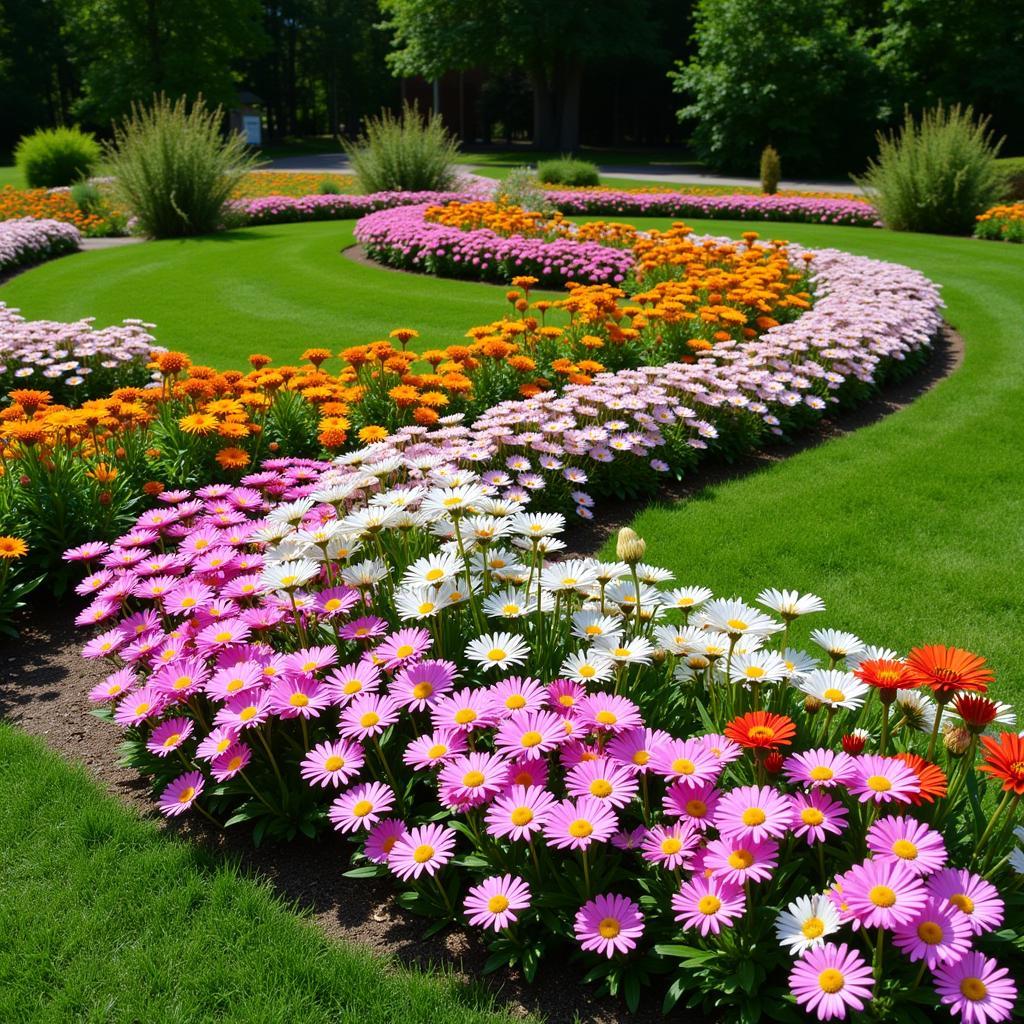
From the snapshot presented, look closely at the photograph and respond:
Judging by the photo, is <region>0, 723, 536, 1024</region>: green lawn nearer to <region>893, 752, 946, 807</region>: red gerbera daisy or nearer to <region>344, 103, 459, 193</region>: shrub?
<region>893, 752, 946, 807</region>: red gerbera daisy

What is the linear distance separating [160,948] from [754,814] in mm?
1500

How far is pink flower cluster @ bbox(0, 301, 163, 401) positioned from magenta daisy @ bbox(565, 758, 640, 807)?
222 inches

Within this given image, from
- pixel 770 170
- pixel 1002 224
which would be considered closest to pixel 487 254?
pixel 1002 224

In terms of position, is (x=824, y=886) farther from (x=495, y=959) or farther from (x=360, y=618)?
(x=360, y=618)

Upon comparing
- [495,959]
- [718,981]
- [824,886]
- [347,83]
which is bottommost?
[495,959]

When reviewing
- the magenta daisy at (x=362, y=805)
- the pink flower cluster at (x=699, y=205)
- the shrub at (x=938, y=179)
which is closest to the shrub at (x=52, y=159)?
the pink flower cluster at (x=699, y=205)

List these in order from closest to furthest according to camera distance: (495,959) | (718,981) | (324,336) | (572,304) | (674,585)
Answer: (718,981), (495,959), (674,585), (572,304), (324,336)

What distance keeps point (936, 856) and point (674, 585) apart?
232 centimetres

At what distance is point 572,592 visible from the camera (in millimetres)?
2660

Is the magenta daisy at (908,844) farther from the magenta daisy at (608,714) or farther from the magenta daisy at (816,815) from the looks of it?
the magenta daisy at (608,714)

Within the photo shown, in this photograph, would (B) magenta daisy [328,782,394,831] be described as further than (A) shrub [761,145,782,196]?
No

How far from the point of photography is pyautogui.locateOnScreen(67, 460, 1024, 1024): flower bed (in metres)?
1.71

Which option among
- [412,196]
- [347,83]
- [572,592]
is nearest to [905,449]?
[572,592]

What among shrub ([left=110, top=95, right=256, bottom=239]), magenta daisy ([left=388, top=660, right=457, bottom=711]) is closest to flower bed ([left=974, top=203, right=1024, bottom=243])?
shrub ([left=110, top=95, right=256, bottom=239])
